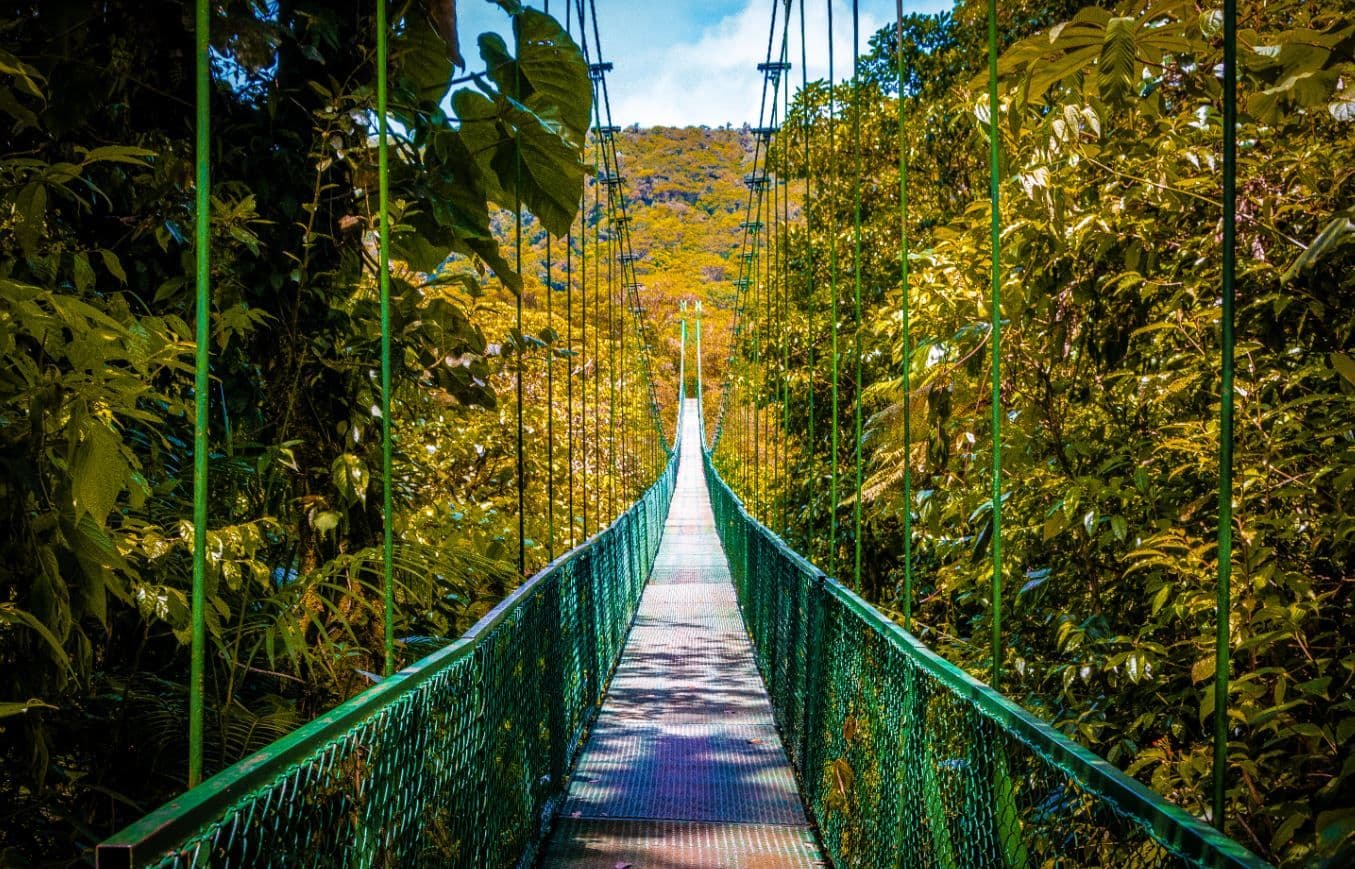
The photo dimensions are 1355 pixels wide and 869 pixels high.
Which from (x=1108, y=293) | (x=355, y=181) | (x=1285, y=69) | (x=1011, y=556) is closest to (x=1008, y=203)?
(x=1108, y=293)

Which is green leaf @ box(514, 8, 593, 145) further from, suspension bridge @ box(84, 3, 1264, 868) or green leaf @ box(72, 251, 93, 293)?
green leaf @ box(72, 251, 93, 293)

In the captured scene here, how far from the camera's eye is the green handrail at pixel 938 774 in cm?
104

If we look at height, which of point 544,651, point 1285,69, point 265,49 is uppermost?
point 265,49

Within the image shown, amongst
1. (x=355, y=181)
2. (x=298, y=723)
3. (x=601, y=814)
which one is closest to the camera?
(x=298, y=723)

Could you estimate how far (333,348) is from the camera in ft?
8.20

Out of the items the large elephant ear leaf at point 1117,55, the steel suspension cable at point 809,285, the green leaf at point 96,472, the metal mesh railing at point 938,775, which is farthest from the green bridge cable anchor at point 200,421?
the steel suspension cable at point 809,285

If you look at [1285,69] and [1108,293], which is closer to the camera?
→ [1285,69]

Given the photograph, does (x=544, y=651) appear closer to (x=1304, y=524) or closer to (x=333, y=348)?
(x=333, y=348)

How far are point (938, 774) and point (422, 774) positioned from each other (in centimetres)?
86

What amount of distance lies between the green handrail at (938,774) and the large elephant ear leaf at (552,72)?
1.57 metres

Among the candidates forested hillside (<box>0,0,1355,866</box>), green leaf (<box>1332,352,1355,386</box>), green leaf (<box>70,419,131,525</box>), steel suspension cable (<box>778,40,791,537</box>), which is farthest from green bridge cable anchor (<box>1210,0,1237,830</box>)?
steel suspension cable (<box>778,40,791,537</box>)

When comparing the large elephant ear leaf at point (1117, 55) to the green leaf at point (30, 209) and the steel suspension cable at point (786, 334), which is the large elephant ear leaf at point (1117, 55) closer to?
the green leaf at point (30, 209)

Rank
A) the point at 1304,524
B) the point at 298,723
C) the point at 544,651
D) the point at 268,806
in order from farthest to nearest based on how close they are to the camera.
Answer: the point at 544,651, the point at 1304,524, the point at 298,723, the point at 268,806

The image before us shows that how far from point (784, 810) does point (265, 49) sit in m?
2.53
